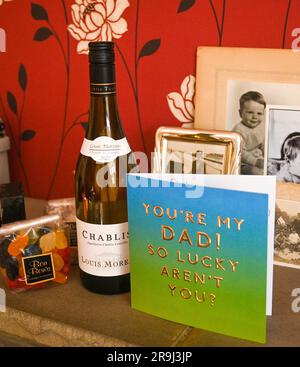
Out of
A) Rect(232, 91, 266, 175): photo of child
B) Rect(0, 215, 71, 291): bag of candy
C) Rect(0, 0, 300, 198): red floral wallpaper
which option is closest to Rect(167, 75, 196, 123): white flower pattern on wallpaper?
Rect(0, 0, 300, 198): red floral wallpaper

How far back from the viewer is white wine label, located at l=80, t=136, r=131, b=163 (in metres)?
0.86

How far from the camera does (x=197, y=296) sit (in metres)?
0.76

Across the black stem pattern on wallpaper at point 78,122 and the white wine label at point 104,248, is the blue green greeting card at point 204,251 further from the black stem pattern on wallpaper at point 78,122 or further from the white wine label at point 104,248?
the black stem pattern on wallpaper at point 78,122

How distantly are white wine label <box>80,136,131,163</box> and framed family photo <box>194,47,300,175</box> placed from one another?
0.21 meters

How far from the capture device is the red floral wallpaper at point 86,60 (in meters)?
0.94

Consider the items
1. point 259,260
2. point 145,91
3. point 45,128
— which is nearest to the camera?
point 259,260

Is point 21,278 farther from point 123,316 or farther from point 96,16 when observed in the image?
point 96,16

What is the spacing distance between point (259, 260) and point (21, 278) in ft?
1.38

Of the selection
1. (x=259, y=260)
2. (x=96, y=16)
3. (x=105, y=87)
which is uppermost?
(x=96, y=16)

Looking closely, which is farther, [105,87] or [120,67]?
[120,67]

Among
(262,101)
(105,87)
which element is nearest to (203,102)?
(262,101)

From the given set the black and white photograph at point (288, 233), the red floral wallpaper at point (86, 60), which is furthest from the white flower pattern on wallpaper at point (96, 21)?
the black and white photograph at point (288, 233)

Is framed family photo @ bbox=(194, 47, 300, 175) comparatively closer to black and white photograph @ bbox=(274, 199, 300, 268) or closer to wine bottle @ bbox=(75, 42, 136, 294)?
black and white photograph @ bbox=(274, 199, 300, 268)

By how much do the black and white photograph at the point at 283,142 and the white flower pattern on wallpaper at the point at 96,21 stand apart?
366 mm
